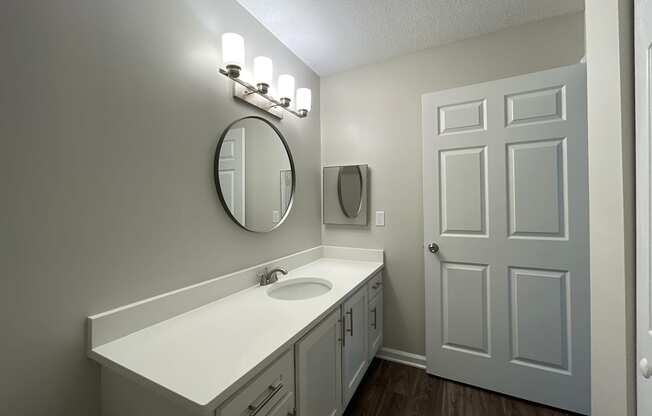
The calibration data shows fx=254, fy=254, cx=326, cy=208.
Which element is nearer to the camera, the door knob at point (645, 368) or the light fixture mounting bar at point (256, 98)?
the door knob at point (645, 368)

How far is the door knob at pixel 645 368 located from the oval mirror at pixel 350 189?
1566 mm

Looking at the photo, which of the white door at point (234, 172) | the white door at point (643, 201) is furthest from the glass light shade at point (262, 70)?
the white door at point (643, 201)

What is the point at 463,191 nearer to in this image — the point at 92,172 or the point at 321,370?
the point at 321,370

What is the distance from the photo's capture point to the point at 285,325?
1.00 m

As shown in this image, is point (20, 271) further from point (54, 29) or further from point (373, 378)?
point (373, 378)

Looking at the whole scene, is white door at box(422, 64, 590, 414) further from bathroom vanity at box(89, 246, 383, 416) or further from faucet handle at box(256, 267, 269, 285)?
faucet handle at box(256, 267, 269, 285)

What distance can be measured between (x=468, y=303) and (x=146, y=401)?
1.73 metres

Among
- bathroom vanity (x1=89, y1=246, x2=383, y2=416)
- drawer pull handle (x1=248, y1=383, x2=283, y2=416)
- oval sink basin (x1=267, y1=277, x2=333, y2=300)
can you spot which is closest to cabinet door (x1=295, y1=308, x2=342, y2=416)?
bathroom vanity (x1=89, y1=246, x2=383, y2=416)

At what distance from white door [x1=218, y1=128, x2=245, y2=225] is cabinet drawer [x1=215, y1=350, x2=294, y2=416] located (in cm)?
78

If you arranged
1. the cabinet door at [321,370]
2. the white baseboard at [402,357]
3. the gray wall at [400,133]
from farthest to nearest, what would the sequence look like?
the white baseboard at [402,357] → the gray wall at [400,133] → the cabinet door at [321,370]

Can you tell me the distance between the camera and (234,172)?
1.37 meters

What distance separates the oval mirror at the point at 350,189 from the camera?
209cm

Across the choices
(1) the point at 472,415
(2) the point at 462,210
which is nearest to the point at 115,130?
(2) the point at 462,210

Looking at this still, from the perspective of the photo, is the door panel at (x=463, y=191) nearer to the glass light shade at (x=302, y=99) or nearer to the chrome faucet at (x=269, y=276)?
the glass light shade at (x=302, y=99)
